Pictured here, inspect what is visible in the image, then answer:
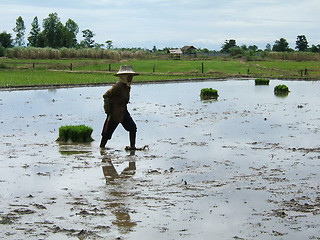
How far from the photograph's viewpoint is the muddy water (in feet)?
22.2

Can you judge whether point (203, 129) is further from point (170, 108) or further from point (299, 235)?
point (299, 235)

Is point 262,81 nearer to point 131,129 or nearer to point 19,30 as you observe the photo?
point 131,129

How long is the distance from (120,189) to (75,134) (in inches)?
182

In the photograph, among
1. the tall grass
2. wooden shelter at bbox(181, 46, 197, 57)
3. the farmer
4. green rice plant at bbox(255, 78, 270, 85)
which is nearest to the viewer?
the farmer

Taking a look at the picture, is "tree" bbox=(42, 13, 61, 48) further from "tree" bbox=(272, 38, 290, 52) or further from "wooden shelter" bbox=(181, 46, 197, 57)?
"tree" bbox=(272, 38, 290, 52)

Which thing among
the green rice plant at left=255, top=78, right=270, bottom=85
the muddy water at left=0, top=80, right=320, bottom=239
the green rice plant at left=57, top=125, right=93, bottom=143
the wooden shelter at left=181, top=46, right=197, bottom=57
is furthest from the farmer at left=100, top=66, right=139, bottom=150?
the wooden shelter at left=181, top=46, right=197, bottom=57

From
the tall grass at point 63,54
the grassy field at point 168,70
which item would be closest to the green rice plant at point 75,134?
the grassy field at point 168,70

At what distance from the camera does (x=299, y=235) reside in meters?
6.52

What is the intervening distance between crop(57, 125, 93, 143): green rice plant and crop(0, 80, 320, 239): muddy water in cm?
32

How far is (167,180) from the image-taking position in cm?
921

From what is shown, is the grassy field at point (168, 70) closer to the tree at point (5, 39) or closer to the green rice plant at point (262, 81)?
the green rice plant at point (262, 81)

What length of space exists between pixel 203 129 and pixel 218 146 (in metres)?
2.92

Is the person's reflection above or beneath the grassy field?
beneath

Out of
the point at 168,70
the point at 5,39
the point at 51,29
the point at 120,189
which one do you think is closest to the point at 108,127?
the point at 120,189
